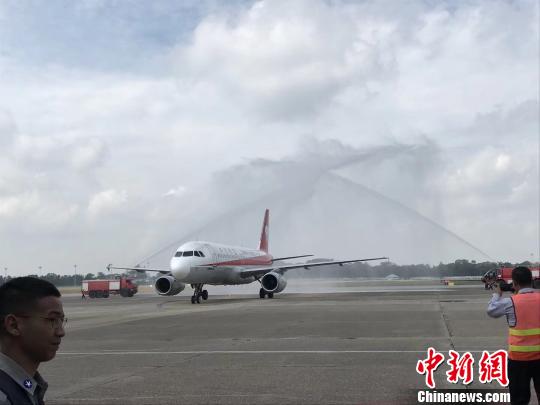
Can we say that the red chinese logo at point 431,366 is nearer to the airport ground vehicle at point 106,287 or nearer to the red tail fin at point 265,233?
the red tail fin at point 265,233

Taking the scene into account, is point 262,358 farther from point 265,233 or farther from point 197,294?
point 265,233

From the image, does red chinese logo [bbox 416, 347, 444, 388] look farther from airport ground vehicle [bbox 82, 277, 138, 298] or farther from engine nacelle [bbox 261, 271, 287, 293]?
airport ground vehicle [bbox 82, 277, 138, 298]

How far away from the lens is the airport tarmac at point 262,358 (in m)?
8.99

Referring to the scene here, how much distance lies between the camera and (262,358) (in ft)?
41.0

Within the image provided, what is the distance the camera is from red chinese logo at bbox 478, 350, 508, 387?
→ 745 cm

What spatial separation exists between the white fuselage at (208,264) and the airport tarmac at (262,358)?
12.8 metres

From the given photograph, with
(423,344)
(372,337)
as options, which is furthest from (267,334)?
(423,344)

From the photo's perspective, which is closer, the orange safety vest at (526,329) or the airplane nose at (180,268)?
the orange safety vest at (526,329)

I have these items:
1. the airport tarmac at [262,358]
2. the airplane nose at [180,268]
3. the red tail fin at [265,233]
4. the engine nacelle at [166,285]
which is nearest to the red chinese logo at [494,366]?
the airport tarmac at [262,358]

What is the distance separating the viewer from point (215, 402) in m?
8.41

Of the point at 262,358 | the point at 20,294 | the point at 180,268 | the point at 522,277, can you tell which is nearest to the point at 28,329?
the point at 20,294

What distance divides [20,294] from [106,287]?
183ft

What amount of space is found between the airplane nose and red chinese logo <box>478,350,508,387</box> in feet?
88.3

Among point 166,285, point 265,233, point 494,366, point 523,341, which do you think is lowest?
point 494,366
